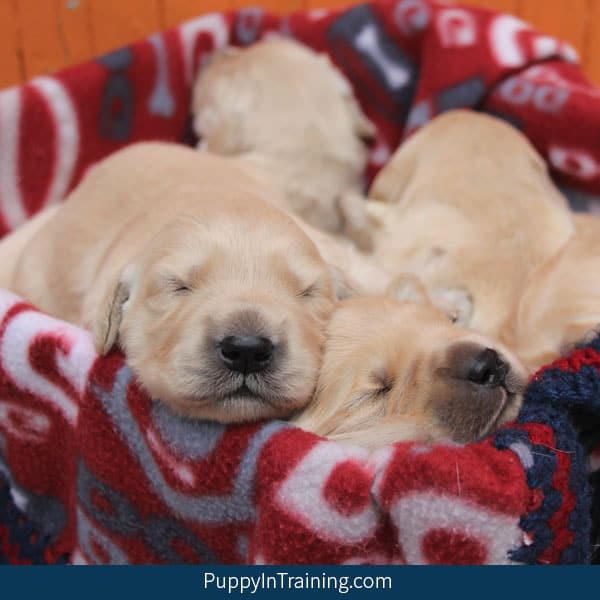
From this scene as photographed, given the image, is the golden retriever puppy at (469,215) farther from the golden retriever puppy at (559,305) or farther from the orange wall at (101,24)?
the orange wall at (101,24)

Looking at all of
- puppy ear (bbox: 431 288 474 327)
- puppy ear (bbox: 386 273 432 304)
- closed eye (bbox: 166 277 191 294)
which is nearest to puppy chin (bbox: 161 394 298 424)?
closed eye (bbox: 166 277 191 294)

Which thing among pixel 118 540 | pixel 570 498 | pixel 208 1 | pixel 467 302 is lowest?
pixel 118 540

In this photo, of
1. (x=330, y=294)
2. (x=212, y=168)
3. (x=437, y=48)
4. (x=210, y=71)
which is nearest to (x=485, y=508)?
(x=330, y=294)

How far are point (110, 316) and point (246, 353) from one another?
0.39 m

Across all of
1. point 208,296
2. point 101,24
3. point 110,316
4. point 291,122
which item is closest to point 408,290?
point 208,296

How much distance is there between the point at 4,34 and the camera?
9.09 ft

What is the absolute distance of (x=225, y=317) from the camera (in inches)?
52.2

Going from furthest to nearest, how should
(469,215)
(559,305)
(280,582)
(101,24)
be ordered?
(101,24), (469,215), (559,305), (280,582)

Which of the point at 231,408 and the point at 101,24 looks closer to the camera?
the point at 231,408

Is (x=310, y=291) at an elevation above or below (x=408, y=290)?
above

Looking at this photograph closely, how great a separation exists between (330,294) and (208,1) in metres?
1.94

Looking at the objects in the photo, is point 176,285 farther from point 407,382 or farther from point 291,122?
point 291,122

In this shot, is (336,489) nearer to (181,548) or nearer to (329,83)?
(181,548)

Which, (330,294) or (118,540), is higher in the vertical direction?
(330,294)
